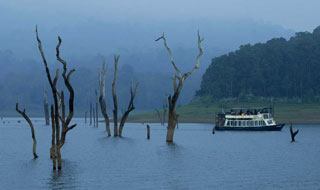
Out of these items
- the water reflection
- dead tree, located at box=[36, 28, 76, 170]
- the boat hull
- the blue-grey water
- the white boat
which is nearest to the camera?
the water reflection

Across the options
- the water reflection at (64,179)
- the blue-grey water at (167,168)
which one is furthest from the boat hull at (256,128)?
the water reflection at (64,179)

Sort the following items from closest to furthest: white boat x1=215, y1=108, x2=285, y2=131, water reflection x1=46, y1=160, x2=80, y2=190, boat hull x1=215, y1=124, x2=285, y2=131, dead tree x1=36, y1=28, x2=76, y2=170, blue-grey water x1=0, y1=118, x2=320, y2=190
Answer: water reflection x1=46, y1=160, x2=80, y2=190 < blue-grey water x1=0, y1=118, x2=320, y2=190 < dead tree x1=36, y1=28, x2=76, y2=170 < boat hull x1=215, y1=124, x2=285, y2=131 < white boat x1=215, y1=108, x2=285, y2=131

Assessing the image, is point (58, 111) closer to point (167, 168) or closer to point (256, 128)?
point (167, 168)

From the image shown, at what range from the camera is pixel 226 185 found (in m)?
57.8

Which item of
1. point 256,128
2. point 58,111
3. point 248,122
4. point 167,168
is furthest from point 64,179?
point 248,122

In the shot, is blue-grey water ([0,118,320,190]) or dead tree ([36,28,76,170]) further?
dead tree ([36,28,76,170])

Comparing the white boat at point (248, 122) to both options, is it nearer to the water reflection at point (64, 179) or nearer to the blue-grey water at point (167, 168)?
the blue-grey water at point (167, 168)

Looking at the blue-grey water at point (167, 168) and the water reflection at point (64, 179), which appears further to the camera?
the blue-grey water at point (167, 168)

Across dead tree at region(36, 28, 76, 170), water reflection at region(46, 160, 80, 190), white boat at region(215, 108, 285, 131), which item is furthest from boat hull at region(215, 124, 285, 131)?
dead tree at region(36, 28, 76, 170)

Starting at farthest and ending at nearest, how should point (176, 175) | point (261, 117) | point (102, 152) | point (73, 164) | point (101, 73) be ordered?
point (261, 117) < point (101, 73) < point (102, 152) < point (73, 164) < point (176, 175)

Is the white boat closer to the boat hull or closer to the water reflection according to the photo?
the boat hull

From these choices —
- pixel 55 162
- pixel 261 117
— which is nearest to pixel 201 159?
pixel 55 162

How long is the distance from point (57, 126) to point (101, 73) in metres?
63.9

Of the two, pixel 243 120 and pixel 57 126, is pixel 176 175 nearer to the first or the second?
pixel 57 126
